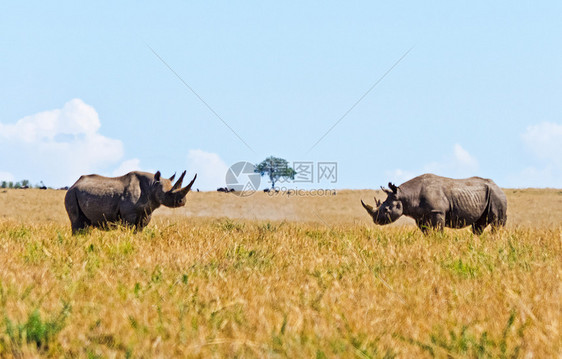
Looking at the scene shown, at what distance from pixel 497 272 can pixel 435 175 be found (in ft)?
27.1

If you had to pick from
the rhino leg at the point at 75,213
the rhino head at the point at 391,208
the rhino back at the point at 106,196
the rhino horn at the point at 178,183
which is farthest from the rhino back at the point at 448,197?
the rhino leg at the point at 75,213

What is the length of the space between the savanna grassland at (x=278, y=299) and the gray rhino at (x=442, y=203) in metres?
5.01

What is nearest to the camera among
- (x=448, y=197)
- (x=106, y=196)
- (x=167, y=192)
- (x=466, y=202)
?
(x=167, y=192)

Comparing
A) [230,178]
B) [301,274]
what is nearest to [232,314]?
[301,274]

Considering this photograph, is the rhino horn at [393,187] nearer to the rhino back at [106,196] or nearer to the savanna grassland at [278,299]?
the savanna grassland at [278,299]

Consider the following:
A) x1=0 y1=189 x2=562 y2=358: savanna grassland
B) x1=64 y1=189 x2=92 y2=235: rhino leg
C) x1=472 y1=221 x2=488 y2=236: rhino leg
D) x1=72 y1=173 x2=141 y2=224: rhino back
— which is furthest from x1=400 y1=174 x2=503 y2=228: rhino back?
x1=64 y1=189 x2=92 y2=235: rhino leg

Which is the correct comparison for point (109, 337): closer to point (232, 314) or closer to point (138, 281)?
point (232, 314)

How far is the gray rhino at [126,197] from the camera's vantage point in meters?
11.8

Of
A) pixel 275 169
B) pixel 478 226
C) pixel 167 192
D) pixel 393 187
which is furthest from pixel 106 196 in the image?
pixel 275 169

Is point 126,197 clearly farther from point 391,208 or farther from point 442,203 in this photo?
point 442,203

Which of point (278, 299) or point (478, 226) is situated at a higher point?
point (478, 226)

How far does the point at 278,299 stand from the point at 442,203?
9491 millimetres

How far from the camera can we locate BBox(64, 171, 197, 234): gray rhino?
1180cm

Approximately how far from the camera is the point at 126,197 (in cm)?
1190
